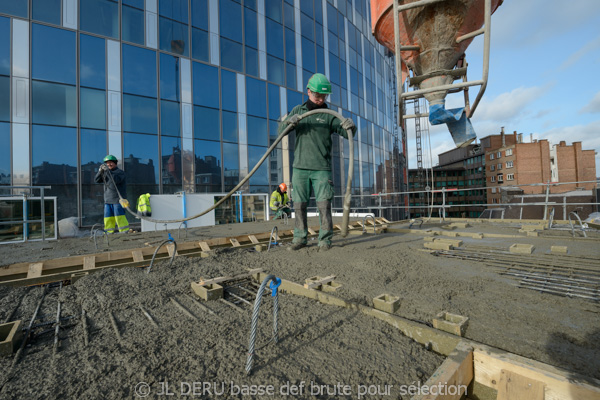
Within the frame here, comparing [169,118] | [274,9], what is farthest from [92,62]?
[274,9]

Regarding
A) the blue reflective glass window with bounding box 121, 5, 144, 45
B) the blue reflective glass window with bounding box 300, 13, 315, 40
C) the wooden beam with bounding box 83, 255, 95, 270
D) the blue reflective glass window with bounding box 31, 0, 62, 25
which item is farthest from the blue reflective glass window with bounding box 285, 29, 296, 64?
the wooden beam with bounding box 83, 255, 95, 270

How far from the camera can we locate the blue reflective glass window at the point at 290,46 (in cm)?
1789

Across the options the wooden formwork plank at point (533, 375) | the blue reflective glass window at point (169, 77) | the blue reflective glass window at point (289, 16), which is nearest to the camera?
the wooden formwork plank at point (533, 375)

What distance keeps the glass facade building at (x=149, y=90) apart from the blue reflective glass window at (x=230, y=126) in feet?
0.19

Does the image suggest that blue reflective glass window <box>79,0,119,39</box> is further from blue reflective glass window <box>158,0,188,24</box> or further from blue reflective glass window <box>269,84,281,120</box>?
blue reflective glass window <box>269,84,281,120</box>

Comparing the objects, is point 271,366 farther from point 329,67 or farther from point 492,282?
point 329,67

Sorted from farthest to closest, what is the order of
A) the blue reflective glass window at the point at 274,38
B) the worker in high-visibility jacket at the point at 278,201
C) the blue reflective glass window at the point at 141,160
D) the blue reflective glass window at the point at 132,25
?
the blue reflective glass window at the point at 274,38 → the blue reflective glass window at the point at 132,25 → the blue reflective glass window at the point at 141,160 → the worker in high-visibility jacket at the point at 278,201

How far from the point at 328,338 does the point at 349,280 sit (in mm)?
1139

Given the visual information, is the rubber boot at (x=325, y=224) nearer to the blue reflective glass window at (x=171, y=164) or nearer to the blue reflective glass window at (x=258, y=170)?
the blue reflective glass window at (x=171, y=164)

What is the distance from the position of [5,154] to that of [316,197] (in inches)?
465

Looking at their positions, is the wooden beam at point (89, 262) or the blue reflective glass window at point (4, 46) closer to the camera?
the wooden beam at point (89, 262)

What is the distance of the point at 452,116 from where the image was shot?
4266 millimetres

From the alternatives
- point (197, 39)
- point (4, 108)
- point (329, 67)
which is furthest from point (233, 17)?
point (4, 108)

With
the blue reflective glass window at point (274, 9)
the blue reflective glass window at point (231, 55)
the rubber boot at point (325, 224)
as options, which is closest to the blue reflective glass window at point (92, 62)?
the blue reflective glass window at point (231, 55)
